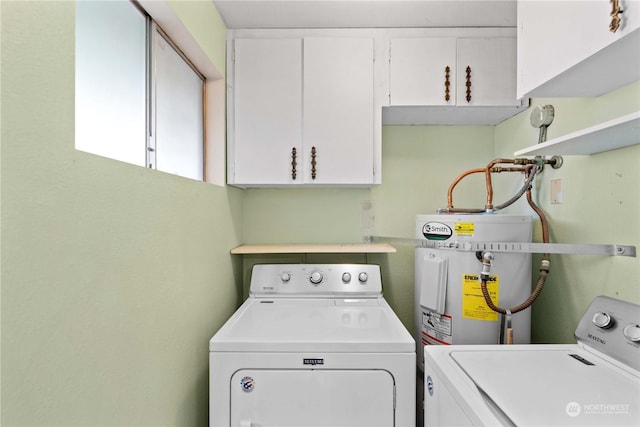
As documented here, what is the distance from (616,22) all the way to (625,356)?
92 cm

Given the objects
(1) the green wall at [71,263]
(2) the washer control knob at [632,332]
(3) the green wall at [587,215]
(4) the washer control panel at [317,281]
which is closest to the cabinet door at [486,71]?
(3) the green wall at [587,215]

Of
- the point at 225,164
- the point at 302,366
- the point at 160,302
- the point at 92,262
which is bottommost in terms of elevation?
the point at 302,366

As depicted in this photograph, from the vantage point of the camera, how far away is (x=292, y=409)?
1199 millimetres

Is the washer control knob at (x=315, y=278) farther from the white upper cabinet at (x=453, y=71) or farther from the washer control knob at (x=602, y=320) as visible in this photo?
the washer control knob at (x=602, y=320)

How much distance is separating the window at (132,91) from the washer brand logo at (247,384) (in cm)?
90

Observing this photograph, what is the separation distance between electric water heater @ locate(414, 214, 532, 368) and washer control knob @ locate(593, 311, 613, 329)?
44 centimetres

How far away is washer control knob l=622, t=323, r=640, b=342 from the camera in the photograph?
927 millimetres

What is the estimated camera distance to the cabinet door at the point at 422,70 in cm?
176

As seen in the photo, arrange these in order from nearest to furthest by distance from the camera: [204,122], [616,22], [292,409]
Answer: [616,22]
[292,409]
[204,122]

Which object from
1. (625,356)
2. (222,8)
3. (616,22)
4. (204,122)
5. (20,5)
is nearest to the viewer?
(20,5)

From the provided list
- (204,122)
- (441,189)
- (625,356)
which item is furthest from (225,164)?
(625,356)

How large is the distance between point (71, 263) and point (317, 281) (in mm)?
1302

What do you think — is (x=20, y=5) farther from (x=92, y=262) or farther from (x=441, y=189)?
(x=441, y=189)

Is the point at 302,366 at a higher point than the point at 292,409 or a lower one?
higher
